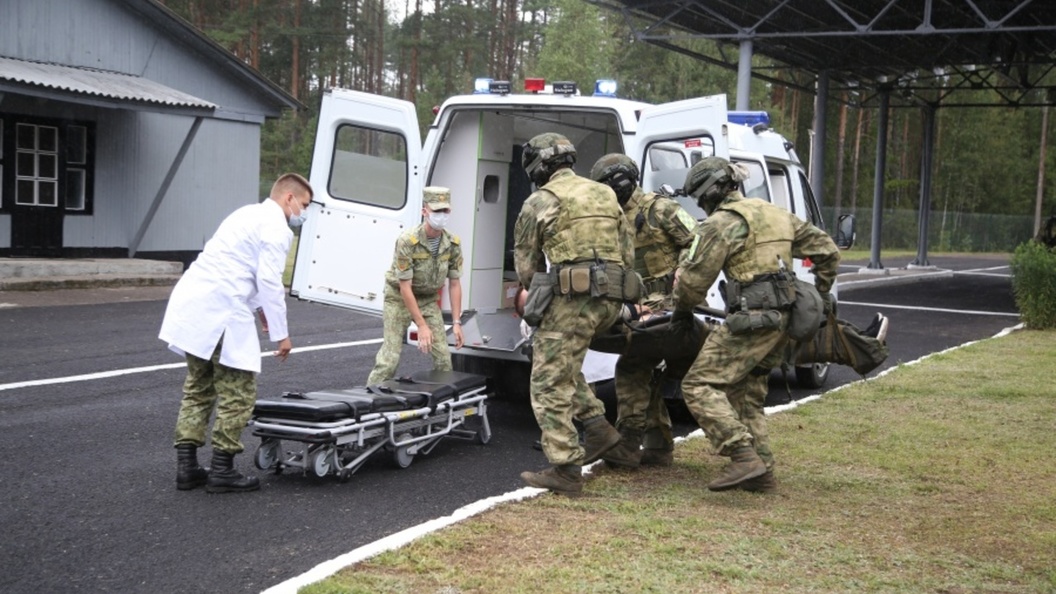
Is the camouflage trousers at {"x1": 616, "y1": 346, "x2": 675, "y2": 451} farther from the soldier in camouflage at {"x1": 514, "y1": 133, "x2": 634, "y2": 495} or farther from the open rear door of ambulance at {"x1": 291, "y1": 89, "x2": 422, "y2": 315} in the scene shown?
the open rear door of ambulance at {"x1": 291, "y1": 89, "x2": 422, "y2": 315}

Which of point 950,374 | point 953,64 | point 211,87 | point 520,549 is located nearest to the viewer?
point 520,549

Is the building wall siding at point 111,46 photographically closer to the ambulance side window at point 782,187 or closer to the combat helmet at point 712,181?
the ambulance side window at point 782,187

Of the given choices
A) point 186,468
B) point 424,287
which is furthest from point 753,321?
point 186,468

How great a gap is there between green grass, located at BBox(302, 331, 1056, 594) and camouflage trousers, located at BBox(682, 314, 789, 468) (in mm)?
403

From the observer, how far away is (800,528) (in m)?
5.79

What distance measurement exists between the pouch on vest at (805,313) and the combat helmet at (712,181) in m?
0.68

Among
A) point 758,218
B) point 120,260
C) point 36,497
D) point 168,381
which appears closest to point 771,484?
point 758,218

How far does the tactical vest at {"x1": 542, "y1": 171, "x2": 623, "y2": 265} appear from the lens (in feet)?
21.1

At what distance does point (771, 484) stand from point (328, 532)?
101 inches

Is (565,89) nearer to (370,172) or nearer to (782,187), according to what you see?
(370,172)

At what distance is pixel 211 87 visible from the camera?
74.2 ft

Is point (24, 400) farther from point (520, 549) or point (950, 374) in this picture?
point (950, 374)

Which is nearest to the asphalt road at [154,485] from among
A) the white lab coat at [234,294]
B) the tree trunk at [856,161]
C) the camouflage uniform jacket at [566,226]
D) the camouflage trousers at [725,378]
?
the white lab coat at [234,294]

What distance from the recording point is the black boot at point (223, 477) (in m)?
6.30
